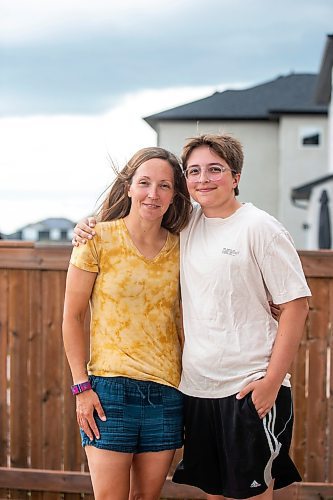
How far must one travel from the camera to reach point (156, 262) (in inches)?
104

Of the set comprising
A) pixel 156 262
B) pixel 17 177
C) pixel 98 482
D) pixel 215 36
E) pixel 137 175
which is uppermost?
pixel 215 36

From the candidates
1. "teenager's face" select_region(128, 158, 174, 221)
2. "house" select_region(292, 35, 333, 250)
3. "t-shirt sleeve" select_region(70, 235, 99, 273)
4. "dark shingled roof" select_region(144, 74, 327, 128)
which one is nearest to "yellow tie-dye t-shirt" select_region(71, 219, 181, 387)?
"t-shirt sleeve" select_region(70, 235, 99, 273)

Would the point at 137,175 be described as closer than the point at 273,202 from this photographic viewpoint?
Yes

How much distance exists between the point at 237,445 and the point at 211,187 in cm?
85

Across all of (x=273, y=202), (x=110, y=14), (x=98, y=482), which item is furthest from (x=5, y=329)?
(x=273, y=202)

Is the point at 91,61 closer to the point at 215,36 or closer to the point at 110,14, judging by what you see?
the point at 215,36

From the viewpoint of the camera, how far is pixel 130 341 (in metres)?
2.58

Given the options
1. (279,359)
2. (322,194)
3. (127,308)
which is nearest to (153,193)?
(127,308)

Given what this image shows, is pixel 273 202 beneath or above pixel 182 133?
beneath

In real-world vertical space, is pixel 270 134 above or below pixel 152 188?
above

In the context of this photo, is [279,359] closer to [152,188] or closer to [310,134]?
[152,188]

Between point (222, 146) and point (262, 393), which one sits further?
point (222, 146)

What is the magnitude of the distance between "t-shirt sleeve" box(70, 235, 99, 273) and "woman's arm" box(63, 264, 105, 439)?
17 mm

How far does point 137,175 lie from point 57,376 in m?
1.65
